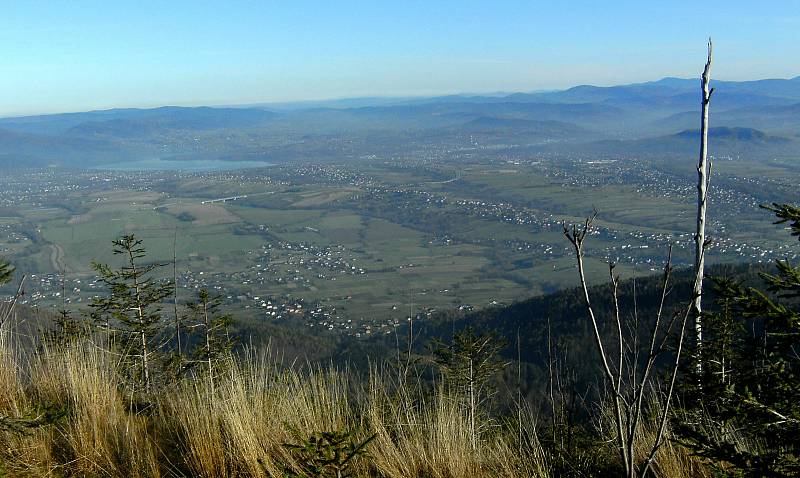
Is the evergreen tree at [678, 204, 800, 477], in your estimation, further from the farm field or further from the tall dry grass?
the farm field

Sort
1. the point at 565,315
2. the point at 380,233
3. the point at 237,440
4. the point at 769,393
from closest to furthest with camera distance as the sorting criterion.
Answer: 1. the point at 769,393
2. the point at 237,440
3. the point at 565,315
4. the point at 380,233

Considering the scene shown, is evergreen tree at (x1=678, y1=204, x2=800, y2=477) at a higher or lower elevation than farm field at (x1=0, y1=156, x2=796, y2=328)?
higher

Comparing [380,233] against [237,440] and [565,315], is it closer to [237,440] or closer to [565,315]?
[565,315]

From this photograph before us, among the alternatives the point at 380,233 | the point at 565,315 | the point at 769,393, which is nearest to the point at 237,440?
the point at 769,393

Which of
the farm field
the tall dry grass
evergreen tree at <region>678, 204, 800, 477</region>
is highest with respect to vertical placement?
evergreen tree at <region>678, 204, 800, 477</region>

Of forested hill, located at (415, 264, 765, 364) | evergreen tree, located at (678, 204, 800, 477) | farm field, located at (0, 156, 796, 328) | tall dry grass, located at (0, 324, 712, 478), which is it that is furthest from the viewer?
farm field, located at (0, 156, 796, 328)

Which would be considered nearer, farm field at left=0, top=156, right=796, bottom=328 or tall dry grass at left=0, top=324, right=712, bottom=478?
tall dry grass at left=0, top=324, right=712, bottom=478

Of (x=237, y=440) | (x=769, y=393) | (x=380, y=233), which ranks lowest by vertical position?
(x=380, y=233)

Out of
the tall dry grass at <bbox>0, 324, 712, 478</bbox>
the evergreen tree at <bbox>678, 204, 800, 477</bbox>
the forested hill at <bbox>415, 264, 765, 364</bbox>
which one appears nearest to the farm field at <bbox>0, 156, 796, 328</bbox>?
the forested hill at <bbox>415, 264, 765, 364</bbox>

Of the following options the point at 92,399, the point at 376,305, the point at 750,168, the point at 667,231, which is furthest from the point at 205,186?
the point at 92,399

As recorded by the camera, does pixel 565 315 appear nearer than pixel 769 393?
No

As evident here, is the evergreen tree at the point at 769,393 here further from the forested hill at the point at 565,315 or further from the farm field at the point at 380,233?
the farm field at the point at 380,233

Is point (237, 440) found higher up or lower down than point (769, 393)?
lower down
